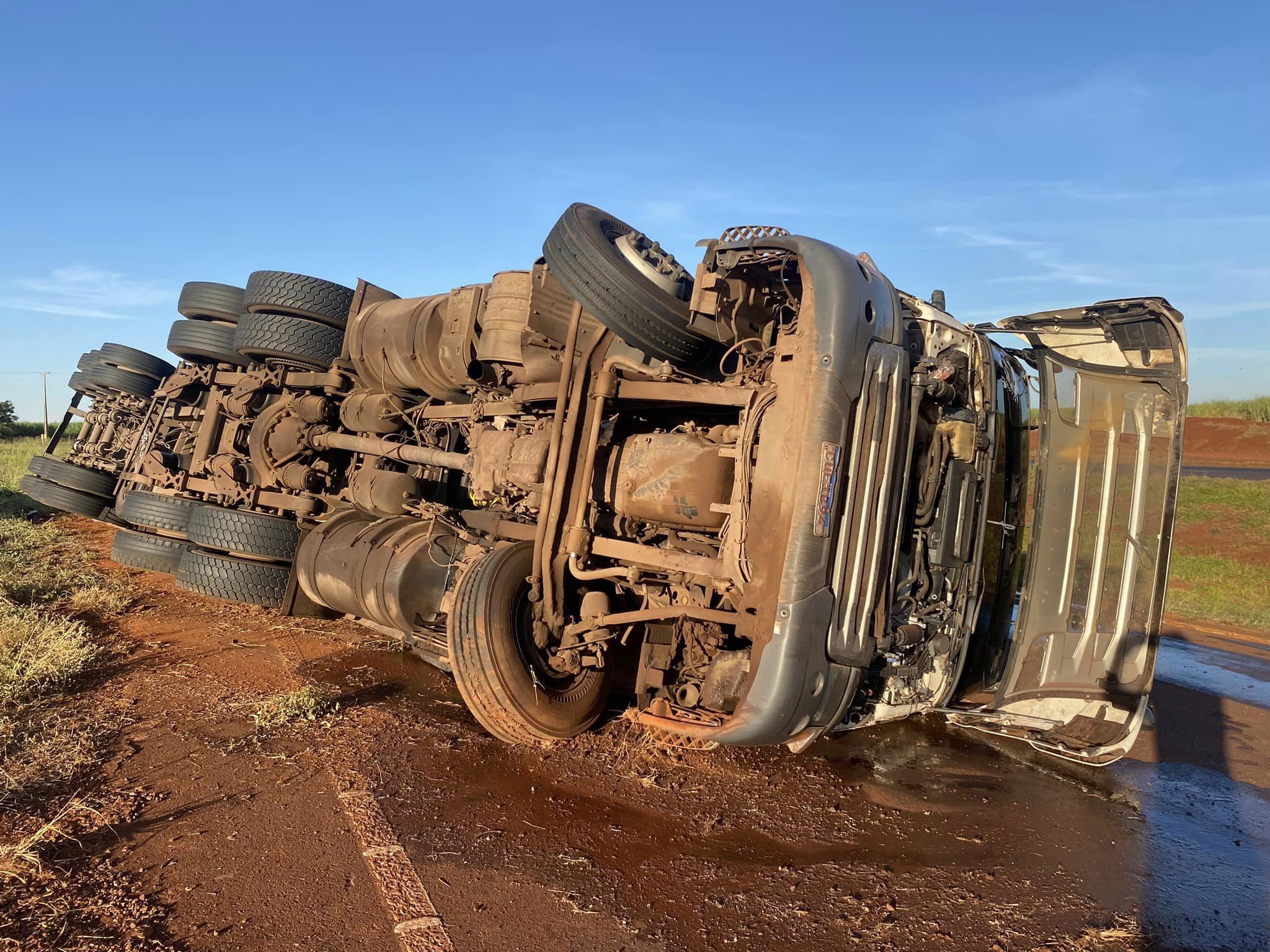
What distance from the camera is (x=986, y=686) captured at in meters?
4.63

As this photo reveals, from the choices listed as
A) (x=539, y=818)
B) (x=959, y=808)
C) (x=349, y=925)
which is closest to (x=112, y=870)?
(x=349, y=925)

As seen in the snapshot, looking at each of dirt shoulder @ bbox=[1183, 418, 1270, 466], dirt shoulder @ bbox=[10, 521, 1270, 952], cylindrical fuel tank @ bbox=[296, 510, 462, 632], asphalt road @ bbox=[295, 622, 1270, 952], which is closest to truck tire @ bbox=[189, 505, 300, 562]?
cylindrical fuel tank @ bbox=[296, 510, 462, 632]

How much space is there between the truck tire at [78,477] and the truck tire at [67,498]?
0.18ft

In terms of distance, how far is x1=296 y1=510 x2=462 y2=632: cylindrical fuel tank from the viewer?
537 centimetres

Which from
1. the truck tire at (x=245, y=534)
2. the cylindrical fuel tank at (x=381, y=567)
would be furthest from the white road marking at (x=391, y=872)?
the truck tire at (x=245, y=534)

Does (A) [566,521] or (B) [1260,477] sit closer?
(A) [566,521]

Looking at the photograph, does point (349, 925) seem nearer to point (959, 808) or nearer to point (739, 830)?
point (739, 830)

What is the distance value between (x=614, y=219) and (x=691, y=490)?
1.78 meters

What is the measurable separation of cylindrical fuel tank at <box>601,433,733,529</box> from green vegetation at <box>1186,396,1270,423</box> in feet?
107

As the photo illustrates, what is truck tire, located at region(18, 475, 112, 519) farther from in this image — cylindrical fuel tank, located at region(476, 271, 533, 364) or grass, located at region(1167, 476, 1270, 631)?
grass, located at region(1167, 476, 1270, 631)

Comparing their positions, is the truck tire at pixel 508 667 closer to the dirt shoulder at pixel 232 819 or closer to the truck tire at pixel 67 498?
the dirt shoulder at pixel 232 819

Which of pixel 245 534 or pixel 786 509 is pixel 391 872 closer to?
pixel 786 509

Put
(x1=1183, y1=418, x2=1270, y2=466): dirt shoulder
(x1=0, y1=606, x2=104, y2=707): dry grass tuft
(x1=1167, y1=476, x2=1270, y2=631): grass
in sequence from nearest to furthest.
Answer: (x1=0, y1=606, x2=104, y2=707): dry grass tuft < (x1=1167, y1=476, x2=1270, y2=631): grass < (x1=1183, y1=418, x2=1270, y2=466): dirt shoulder

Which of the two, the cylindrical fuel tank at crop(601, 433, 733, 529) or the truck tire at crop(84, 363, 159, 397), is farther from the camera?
the truck tire at crop(84, 363, 159, 397)
